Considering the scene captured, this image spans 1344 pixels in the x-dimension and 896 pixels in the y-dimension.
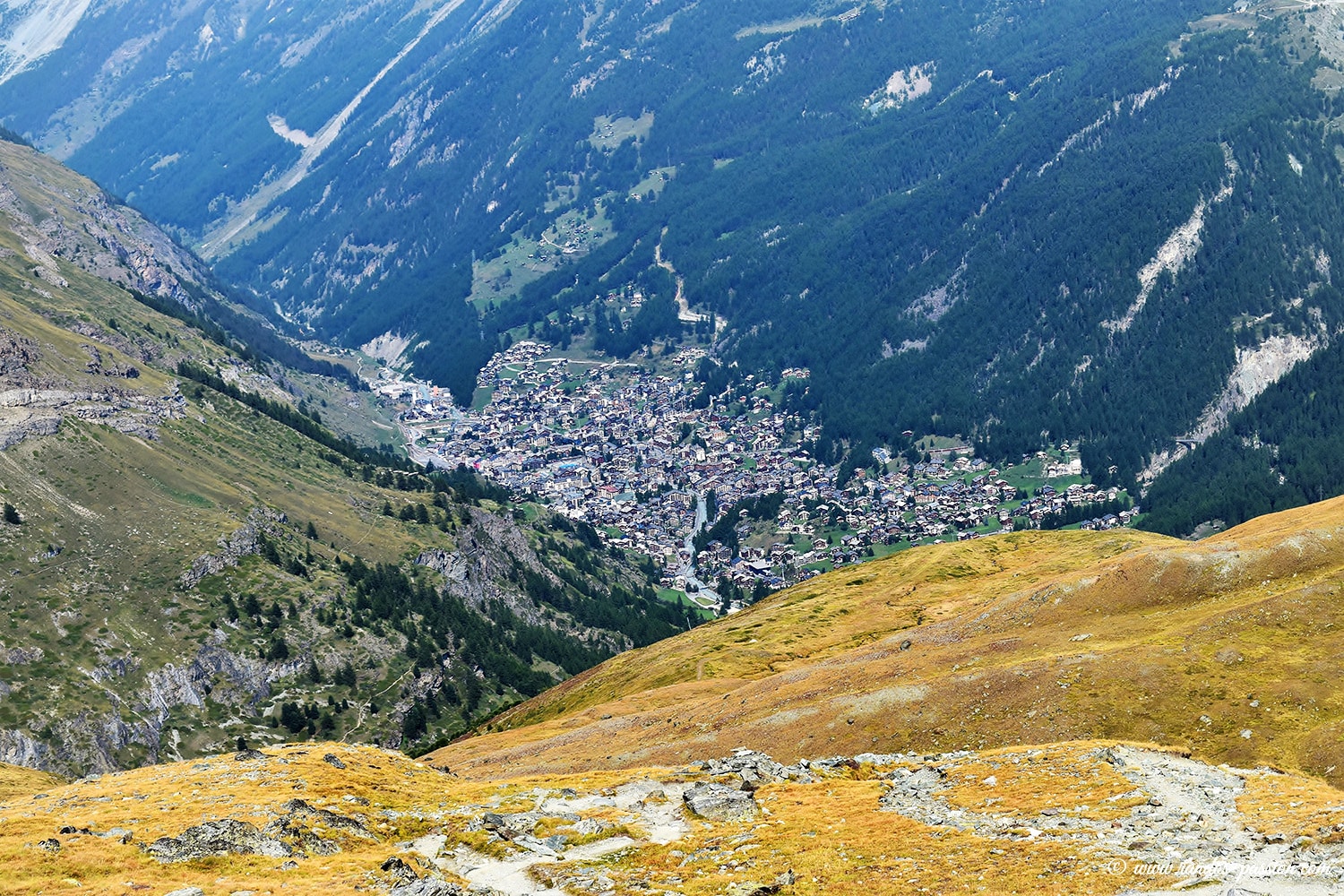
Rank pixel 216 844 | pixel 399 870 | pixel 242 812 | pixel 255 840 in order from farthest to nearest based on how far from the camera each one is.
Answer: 1. pixel 242 812
2. pixel 255 840
3. pixel 216 844
4. pixel 399 870

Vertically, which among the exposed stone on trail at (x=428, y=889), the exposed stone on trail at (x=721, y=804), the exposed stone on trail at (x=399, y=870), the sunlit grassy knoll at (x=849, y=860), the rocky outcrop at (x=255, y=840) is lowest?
the sunlit grassy knoll at (x=849, y=860)

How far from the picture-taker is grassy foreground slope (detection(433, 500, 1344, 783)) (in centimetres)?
10262

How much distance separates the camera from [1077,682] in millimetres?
111812

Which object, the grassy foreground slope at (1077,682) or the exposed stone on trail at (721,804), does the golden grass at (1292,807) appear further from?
the exposed stone on trail at (721,804)

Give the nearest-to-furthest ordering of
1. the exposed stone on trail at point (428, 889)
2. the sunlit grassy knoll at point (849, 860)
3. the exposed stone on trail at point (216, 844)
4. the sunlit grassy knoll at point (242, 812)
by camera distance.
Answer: the sunlit grassy knoll at point (849, 860) < the exposed stone on trail at point (428, 889) < the sunlit grassy knoll at point (242, 812) < the exposed stone on trail at point (216, 844)

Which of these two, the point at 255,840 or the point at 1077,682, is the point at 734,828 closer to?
the point at 255,840

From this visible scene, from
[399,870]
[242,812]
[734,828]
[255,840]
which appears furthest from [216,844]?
[734,828]

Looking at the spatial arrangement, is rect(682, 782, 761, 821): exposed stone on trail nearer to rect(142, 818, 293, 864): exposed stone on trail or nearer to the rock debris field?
the rock debris field

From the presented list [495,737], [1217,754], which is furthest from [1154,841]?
[495,737]

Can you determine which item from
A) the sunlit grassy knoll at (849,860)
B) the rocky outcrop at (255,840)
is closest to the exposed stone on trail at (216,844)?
the rocky outcrop at (255,840)

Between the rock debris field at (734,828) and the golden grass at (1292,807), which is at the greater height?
the rock debris field at (734,828)

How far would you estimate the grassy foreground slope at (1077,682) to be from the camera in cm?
10262

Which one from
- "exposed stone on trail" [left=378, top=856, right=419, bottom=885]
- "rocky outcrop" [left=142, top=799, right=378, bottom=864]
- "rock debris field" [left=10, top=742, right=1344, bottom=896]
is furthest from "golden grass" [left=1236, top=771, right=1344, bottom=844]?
"rocky outcrop" [left=142, top=799, right=378, bottom=864]

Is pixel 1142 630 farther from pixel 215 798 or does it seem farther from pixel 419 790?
pixel 215 798
